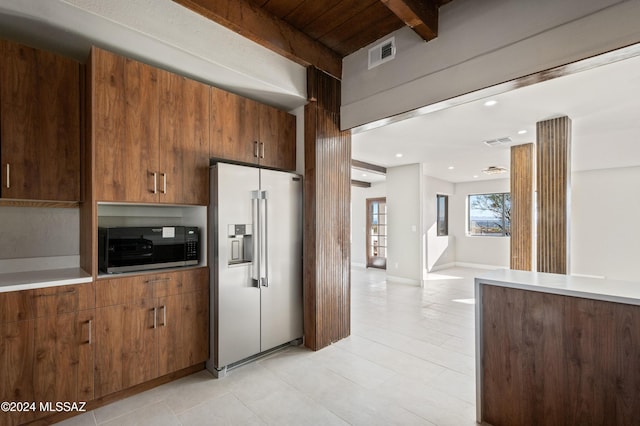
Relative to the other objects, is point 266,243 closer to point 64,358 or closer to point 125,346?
point 125,346

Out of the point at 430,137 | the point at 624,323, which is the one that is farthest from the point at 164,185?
the point at 430,137

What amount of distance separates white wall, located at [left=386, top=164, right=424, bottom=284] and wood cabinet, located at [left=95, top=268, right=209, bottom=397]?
4856 mm

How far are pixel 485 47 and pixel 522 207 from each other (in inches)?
123

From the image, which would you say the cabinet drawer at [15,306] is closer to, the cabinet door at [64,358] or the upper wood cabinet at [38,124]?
the cabinet door at [64,358]

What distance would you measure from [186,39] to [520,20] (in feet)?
8.02

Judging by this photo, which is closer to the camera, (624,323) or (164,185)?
(624,323)

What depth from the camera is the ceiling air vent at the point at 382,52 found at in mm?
2825

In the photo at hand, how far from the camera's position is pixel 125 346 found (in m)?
2.22

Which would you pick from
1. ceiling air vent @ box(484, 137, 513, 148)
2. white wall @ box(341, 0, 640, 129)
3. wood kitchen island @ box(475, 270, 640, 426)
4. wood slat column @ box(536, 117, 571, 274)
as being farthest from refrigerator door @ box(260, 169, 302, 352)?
ceiling air vent @ box(484, 137, 513, 148)

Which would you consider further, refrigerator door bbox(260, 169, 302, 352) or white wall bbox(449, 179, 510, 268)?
white wall bbox(449, 179, 510, 268)

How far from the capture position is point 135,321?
7.47 ft

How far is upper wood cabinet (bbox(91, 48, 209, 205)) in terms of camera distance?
2148mm

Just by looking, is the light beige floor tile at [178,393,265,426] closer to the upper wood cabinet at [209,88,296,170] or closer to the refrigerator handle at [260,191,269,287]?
the refrigerator handle at [260,191,269,287]

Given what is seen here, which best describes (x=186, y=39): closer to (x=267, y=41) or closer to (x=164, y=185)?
(x=267, y=41)
